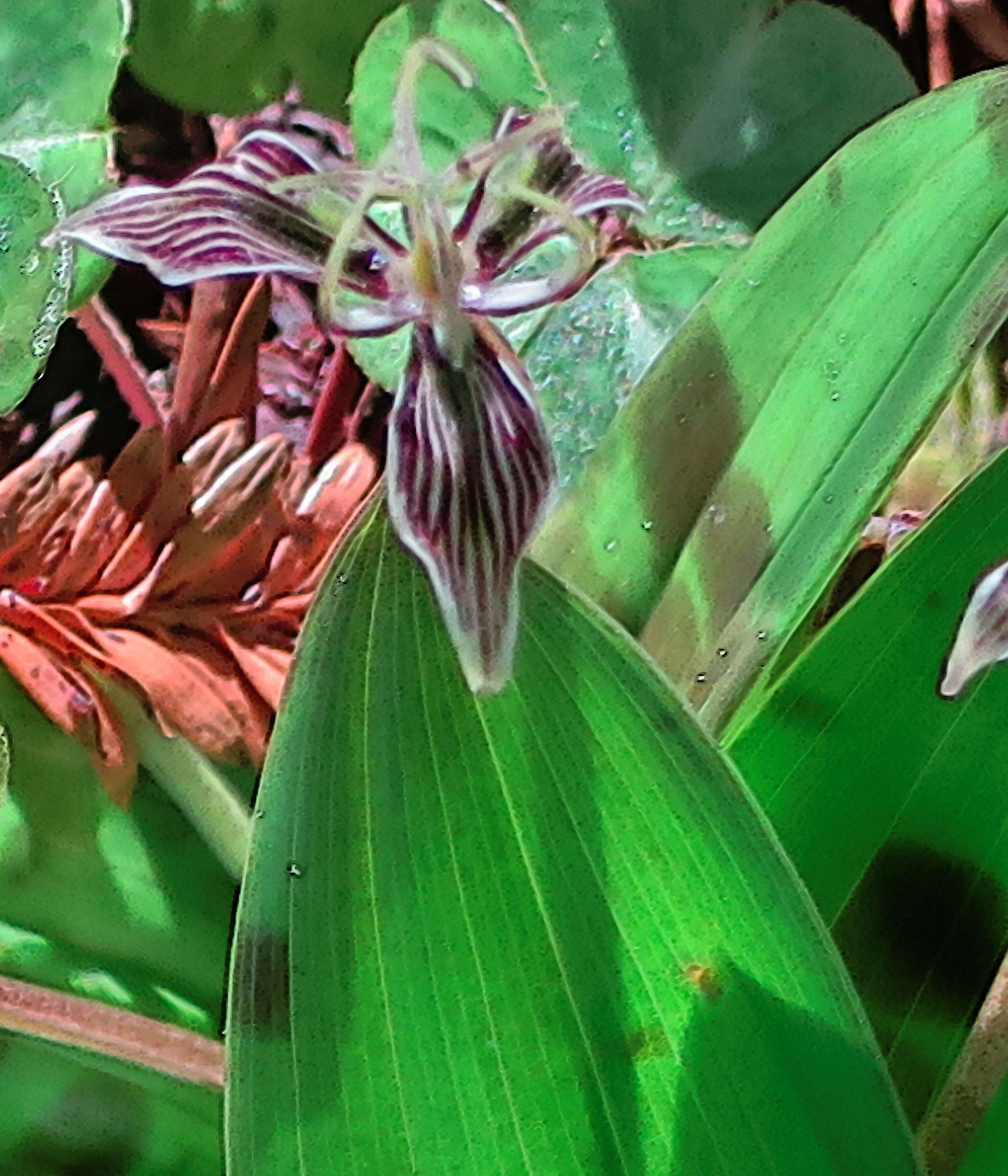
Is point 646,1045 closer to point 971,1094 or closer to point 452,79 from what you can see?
point 971,1094

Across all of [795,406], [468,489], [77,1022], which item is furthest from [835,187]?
[77,1022]

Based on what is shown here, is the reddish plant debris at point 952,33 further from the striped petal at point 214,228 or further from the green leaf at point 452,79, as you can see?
the striped petal at point 214,228

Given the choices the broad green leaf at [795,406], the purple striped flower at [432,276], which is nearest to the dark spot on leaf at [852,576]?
the broad green leaf at [795,406]

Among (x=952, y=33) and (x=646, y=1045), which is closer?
(x=646, y=1045)

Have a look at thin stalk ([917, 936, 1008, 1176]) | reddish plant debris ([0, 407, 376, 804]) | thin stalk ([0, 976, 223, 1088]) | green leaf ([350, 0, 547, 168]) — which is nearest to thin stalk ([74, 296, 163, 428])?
reddish plant debris ([0, 407, 376, 804])

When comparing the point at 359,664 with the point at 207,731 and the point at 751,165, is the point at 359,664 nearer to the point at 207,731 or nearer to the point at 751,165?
the point at 207,731

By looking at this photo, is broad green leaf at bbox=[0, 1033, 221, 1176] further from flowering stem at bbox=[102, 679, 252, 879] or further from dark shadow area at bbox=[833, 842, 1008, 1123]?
dark shadow area at bbox=[833, 842, 1008, 1123]
